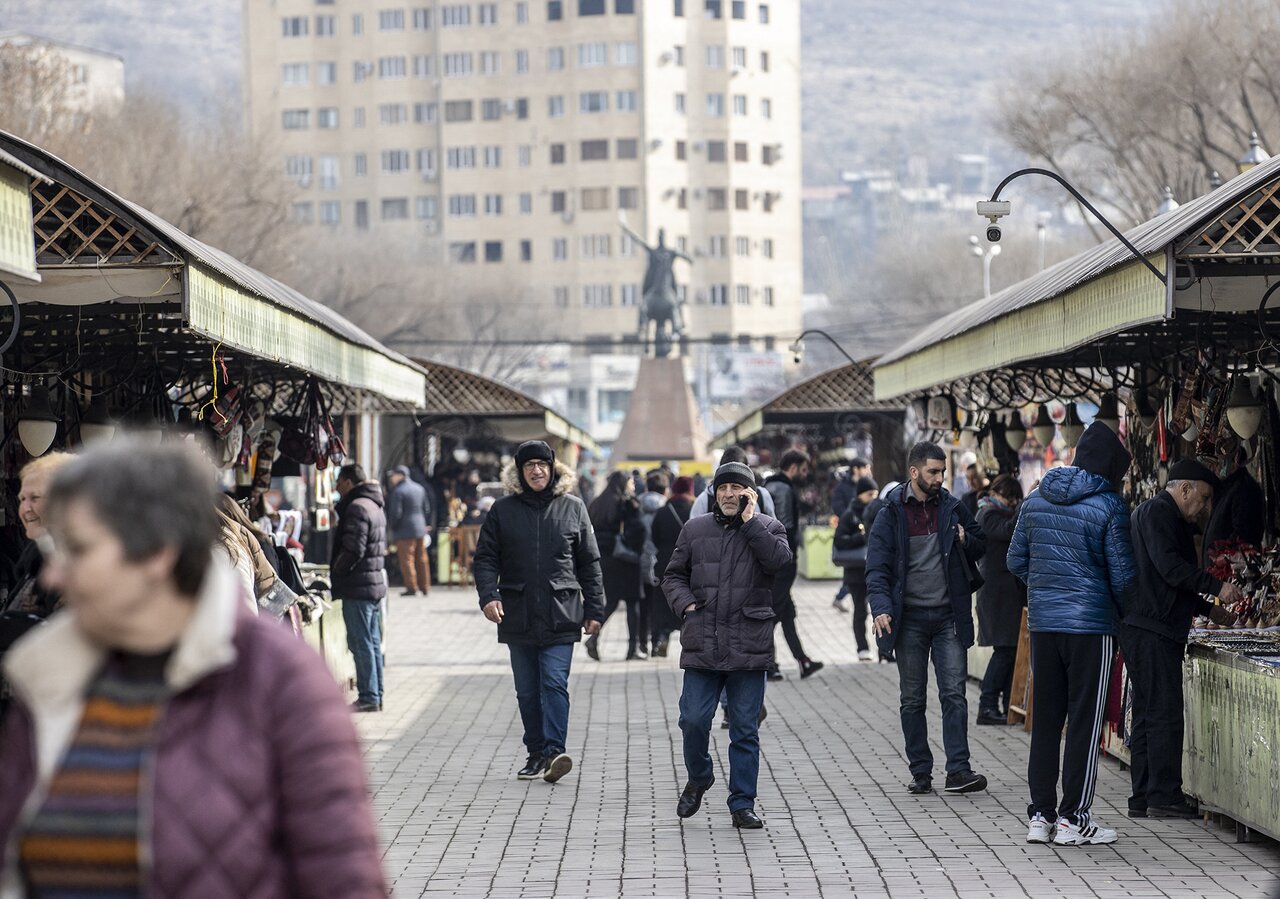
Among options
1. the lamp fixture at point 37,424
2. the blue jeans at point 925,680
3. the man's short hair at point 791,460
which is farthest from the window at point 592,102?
the blue jeans at point 925,680

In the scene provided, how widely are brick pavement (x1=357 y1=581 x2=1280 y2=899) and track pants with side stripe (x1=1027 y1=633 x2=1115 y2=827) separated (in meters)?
0.23

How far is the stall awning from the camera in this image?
314 inches

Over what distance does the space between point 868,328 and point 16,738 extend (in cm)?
10559

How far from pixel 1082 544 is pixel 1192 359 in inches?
164

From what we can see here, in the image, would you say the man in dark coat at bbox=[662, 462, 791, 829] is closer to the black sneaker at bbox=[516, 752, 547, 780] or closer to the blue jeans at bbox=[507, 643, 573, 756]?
the blue jeans at bbox=[507, 643, 573, 756]

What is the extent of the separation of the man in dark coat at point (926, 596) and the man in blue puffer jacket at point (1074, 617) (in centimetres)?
111

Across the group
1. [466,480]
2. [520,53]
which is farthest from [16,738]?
[520,53]

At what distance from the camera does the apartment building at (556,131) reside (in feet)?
409

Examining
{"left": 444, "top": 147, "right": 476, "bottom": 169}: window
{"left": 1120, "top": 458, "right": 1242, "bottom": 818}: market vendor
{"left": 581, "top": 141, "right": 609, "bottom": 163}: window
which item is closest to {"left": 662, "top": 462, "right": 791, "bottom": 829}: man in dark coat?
{"left": 1120, "top": 458, "right": 1242, "bottom": 818}: market vendor

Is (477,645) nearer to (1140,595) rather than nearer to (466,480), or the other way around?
(1140,595)

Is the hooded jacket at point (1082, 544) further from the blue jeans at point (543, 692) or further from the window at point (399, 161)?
the window at point (399, 161)

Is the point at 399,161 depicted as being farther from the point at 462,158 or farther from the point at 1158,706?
the point at 1158,706

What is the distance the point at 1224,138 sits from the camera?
3769 cm

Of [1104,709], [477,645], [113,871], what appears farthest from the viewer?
[477,645]
